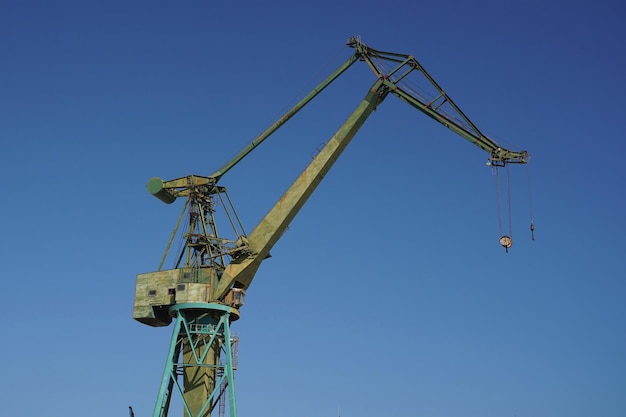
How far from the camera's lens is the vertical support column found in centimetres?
5944

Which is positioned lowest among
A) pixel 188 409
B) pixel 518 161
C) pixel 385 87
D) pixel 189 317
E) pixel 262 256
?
pixel 188 409

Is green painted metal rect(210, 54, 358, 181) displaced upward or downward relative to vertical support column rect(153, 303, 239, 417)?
upward

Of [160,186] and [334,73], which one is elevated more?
[334,73]

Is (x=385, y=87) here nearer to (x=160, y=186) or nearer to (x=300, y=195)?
(x=300, y=195)

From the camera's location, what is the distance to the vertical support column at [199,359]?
5944 cm

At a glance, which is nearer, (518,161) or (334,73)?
(518,161)

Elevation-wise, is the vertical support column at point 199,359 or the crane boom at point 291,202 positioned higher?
the crane boom at point 291,202

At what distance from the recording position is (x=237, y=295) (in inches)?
2458

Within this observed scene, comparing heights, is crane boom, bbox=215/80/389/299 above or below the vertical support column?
above

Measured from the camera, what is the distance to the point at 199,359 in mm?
60938

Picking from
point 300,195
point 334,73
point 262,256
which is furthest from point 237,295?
point 334,73

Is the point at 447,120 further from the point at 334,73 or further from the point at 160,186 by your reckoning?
the point at 160,186

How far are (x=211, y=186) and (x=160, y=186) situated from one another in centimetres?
390

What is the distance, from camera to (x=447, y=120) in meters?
62.5
